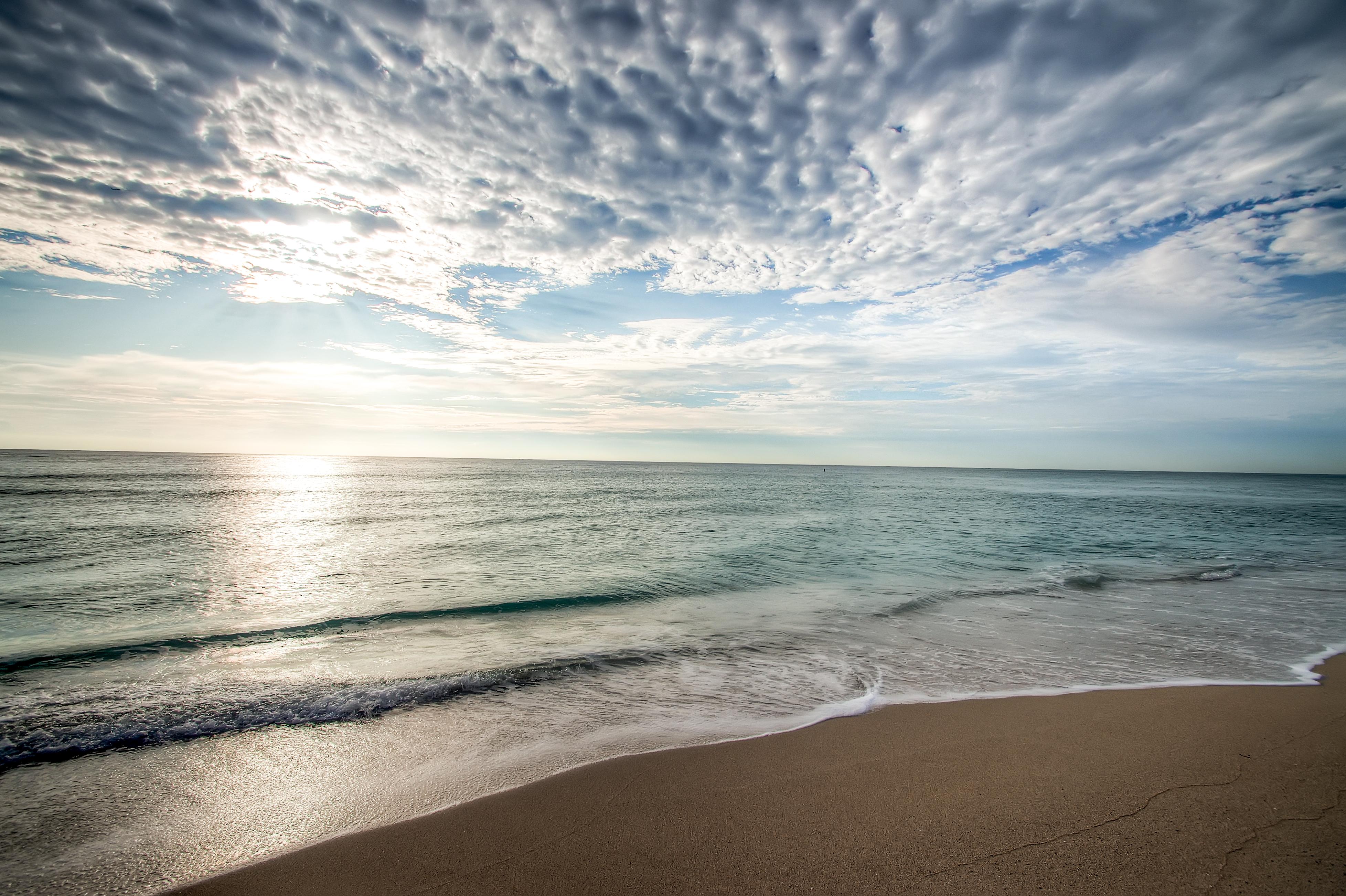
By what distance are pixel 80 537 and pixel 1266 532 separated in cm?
5556

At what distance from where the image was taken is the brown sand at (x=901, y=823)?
3396 millimetres

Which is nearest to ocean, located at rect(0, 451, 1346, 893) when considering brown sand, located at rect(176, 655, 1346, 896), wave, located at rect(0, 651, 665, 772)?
wave, located at rect(0, 651, 665, 772)

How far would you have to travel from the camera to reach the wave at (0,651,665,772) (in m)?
5.38

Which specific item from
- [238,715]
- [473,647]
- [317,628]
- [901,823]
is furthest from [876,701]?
[317,628]

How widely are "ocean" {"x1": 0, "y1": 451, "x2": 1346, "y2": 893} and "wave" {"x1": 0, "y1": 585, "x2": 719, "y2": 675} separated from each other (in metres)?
0.07

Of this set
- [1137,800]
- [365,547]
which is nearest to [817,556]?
[1137,800]

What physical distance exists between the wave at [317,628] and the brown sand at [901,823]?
738 centimetres

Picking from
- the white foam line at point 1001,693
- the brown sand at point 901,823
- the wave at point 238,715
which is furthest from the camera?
the white foam line at point 1001,693

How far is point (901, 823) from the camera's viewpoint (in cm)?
397

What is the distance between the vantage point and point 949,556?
19.5m

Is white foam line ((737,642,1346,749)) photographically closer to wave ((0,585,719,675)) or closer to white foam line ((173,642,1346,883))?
white foam line ((173,642,1346,883))

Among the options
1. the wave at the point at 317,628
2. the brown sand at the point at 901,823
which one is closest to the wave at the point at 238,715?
the brown sand at the point at 901,823

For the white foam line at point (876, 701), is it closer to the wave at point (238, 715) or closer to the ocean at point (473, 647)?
the ocean at point (473, 647)

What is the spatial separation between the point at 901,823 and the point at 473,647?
7.26 metres
